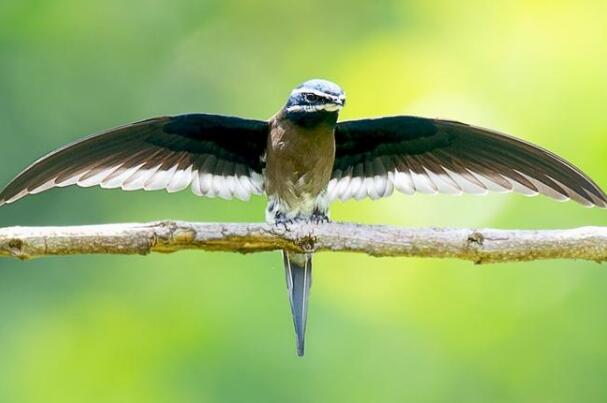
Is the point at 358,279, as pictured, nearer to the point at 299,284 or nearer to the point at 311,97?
the point at 299,284

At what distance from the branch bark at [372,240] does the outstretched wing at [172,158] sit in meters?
0.97

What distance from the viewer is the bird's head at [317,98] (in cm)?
645

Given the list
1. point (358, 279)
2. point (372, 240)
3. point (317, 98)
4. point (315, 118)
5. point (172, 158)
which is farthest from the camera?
point (358, 279)

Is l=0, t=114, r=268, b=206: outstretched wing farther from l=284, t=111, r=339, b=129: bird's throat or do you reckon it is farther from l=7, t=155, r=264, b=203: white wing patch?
l=284, t=111, r=339, b=129: bird's throat

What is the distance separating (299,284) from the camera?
22.0ft

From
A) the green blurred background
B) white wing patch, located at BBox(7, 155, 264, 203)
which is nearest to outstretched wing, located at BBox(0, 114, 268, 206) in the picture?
white wing patch, located at BBox(7, 155, 264, 203)

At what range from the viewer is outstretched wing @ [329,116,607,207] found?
21.4ft

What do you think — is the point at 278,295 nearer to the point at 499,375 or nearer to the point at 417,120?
the point at 499,375

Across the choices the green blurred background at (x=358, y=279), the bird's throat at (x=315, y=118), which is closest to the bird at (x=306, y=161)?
the bird's throat at (x=315, y=118)

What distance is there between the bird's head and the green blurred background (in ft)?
6.99

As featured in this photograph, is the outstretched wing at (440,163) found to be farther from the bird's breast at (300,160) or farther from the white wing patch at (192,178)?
the white wing patch at (192,178)

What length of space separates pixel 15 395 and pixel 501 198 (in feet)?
14.5

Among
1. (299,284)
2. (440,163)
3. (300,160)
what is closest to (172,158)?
(300,160)

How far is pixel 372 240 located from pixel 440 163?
155 centimetres
